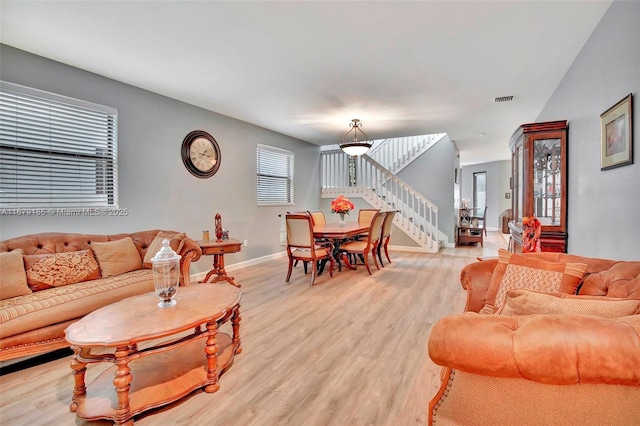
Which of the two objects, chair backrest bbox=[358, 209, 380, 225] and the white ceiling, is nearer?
the white ceiling

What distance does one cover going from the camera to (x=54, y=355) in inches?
95.7

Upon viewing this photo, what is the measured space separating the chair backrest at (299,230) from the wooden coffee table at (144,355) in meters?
2.04

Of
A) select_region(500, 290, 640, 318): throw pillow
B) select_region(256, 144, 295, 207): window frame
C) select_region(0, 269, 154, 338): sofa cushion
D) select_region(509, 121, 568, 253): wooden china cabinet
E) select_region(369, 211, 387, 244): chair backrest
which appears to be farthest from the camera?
select_region(256, 144, 295, 207): window frame

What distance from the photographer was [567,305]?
3.81 ft

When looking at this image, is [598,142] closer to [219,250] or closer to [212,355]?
[212,355]

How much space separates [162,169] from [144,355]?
10.2ft

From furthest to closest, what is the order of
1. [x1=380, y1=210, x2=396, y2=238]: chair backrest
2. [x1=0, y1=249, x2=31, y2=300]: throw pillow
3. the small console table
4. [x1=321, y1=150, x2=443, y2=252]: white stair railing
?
[x1=321, y1=150, x2=443, y2=252]: white stair railing < [x1=380, y1=210, x2=396, y2=238]: chair backrest < the small console table < [x1=0, y1=249, x2=31, y2=300]: throw pillow

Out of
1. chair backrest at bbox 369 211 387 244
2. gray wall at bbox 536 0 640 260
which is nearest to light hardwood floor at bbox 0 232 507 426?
chair backrest at bbox 369 211 387 244

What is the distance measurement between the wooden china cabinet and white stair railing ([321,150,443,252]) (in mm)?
3575

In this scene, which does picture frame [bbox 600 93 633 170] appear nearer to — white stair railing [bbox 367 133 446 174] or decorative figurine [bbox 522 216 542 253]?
decorative figurine [bbox 522 216 542 253]

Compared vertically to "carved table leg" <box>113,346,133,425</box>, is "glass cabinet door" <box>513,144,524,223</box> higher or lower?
higher

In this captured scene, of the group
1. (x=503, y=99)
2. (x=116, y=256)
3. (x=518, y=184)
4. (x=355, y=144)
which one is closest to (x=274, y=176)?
(x=355, y=144)

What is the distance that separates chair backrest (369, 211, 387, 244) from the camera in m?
4.76

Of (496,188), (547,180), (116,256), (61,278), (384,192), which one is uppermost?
(496,188)
